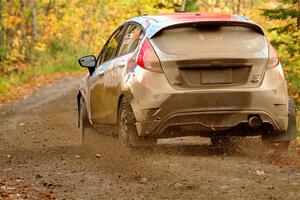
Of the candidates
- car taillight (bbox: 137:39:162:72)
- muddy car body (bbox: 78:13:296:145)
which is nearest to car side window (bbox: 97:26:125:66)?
muddy car body (bbox: 78:13:296:145)

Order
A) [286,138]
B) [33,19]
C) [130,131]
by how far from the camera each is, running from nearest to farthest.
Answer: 1. [130,131]
2. [286,138]
3. [33,19]

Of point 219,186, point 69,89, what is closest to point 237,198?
point 219,186

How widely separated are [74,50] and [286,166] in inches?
1171

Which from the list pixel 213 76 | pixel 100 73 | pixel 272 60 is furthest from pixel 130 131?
pixel 272 60

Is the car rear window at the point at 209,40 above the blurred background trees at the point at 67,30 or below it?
above

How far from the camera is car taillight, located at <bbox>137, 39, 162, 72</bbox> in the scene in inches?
288

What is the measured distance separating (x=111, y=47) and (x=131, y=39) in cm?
94

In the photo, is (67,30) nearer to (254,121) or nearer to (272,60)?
(272,60)

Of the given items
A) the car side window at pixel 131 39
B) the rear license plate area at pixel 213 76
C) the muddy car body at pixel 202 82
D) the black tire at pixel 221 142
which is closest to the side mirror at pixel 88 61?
the car side window at pixel 131 39

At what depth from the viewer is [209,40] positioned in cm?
745

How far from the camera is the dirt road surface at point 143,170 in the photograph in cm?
590

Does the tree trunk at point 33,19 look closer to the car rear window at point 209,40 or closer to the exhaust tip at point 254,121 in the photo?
the car rear window at point 209,40

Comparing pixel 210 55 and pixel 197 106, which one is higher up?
pixel 210 55

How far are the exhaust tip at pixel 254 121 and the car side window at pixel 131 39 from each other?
1654 mm
